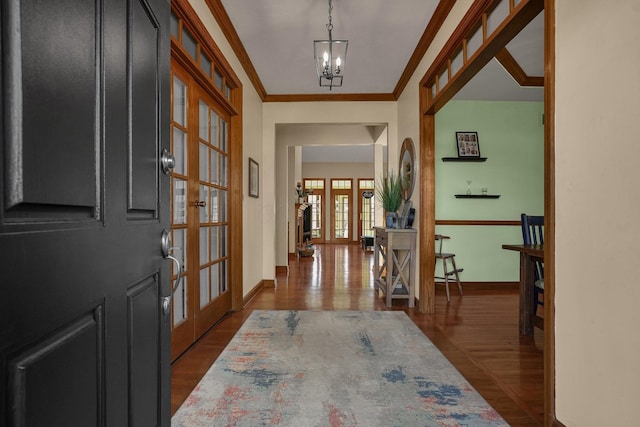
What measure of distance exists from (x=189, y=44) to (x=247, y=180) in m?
1.72

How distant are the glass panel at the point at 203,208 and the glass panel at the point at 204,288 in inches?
16.0

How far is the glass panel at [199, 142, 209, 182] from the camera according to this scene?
2925mm

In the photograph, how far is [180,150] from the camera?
2.55 metres

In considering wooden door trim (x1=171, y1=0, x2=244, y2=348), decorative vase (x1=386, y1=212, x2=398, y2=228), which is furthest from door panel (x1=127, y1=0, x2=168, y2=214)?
decorative vase (x1=386, y1=212, x2=398, y2=228)

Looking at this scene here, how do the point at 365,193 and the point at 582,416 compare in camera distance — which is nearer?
the point at 582,416

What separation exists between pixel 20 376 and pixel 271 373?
184cm

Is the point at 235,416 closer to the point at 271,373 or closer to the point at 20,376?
the point at 271,373

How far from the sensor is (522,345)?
272cm

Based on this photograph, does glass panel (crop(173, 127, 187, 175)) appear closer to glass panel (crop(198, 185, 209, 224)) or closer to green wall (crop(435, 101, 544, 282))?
glass panel (crop(198, 185, 209, 224))

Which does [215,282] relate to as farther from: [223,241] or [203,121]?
[203,121]

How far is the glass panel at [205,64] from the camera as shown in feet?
9.51

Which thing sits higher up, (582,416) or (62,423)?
(62,423)

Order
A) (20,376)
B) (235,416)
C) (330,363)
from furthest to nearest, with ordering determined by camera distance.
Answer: (330,363) < (235,416) < (20,376)

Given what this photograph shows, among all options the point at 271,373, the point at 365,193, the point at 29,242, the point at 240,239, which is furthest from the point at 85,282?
the point at 365,193
